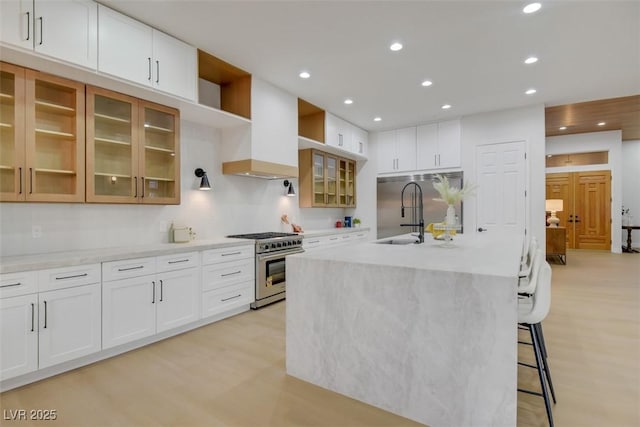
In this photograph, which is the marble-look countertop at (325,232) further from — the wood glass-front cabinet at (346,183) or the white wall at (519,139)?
the white wall at (519,139)

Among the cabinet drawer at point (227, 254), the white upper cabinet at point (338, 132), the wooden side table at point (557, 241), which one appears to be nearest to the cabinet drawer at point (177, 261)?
the cabinet drawer at point (227, 254)

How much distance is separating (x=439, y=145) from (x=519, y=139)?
4.18 ft

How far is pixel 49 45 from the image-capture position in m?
2.30

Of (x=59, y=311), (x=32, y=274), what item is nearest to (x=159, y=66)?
(x=32, y=274)

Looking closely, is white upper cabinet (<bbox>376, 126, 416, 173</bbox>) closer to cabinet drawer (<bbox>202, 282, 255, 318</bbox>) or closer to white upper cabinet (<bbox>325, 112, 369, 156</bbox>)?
white upper cabinet (<bbox>325, 112, 369, 156</bbox>)

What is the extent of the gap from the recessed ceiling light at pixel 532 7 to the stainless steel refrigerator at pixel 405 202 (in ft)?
10.9

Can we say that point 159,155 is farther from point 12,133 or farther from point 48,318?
point 48,318

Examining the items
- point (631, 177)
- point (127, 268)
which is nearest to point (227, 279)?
point (127, 268)

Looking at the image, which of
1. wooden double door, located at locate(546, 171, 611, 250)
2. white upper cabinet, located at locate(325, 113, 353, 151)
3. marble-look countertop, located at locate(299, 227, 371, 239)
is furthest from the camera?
wooden double door, located at locate(546, 171, 611, 250)

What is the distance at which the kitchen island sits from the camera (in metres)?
1.60

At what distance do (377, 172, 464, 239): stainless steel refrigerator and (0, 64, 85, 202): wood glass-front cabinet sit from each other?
4967 millimetres

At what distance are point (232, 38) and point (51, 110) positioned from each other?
1.68m

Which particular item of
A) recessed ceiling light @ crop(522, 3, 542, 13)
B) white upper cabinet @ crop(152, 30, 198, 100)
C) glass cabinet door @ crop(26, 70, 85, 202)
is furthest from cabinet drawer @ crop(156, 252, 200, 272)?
recessed ceiling light @ crop(522, 3, 542, 13)

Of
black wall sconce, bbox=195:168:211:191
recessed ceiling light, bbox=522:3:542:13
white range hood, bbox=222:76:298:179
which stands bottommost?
black wall sconce, bbox=195:168:211:191
